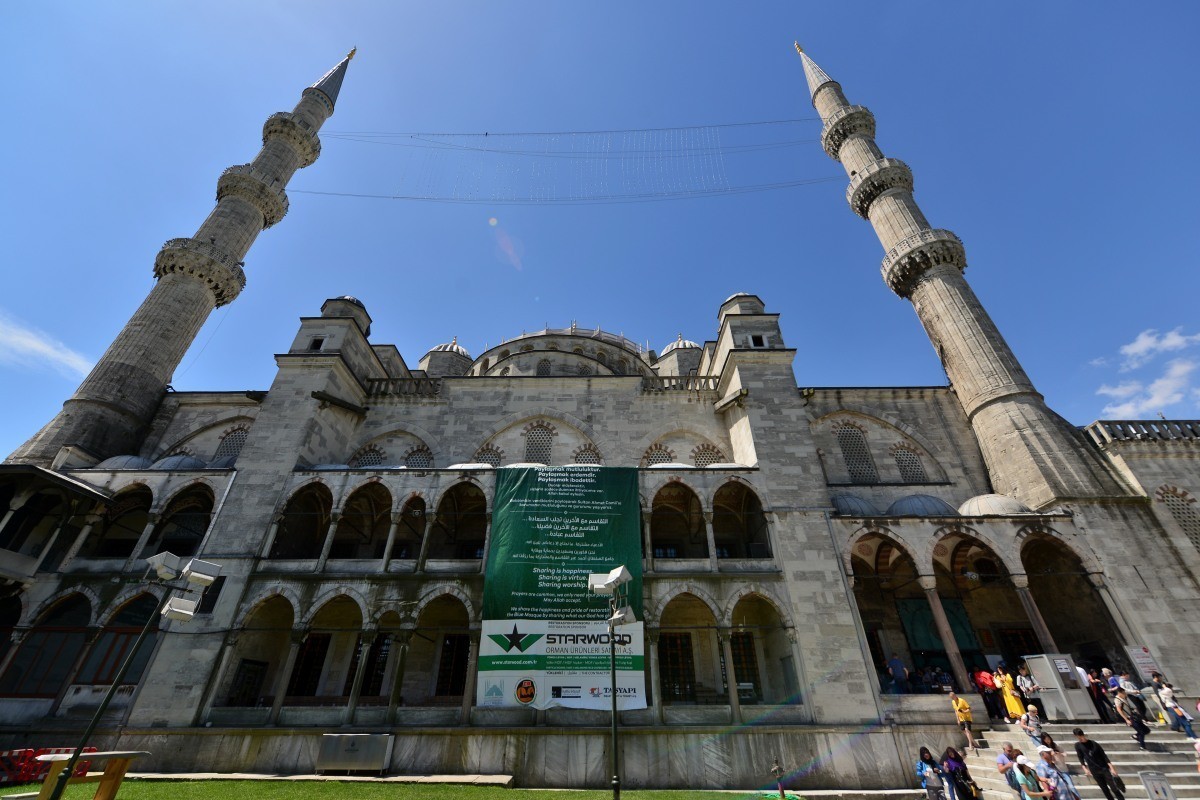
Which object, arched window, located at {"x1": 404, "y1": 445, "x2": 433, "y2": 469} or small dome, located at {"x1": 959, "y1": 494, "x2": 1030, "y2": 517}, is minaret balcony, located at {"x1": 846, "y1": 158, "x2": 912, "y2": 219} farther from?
arched window, located at {"x1": 404, "y1": 445, "x2": 433, "y2": 469}

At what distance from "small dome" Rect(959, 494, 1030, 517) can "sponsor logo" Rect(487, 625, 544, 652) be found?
1283 centimetres

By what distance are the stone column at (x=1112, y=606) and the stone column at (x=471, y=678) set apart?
55.4ft

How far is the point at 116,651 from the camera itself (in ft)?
46.3

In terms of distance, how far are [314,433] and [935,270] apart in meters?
24.7

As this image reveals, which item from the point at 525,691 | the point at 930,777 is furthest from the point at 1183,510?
the point at 525,691

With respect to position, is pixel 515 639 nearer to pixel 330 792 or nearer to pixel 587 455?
pixel 330 792

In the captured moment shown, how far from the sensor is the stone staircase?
388 inches

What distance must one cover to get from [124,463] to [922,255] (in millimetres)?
30789

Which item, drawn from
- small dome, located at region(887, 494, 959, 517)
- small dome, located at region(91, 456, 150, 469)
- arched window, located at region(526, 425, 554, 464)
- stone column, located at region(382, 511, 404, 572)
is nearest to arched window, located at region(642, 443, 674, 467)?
arched window, located at region(526, 425, 554, 464)

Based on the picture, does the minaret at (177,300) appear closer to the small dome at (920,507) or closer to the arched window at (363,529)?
the arched window at (363,529)

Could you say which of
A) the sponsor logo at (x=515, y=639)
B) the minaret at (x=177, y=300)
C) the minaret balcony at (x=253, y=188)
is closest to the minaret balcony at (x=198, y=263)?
the minaret at (x=177, y=300)

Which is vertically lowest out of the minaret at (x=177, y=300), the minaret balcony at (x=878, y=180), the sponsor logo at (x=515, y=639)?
the sponsor logo at (x=515, y=639)

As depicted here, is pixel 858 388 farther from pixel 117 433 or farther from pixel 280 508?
pixel 117 433

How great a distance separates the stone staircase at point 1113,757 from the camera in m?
9.87
